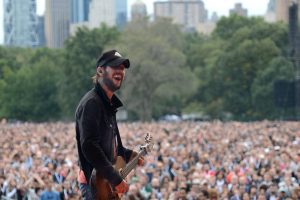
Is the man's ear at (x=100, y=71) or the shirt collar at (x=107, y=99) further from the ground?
the man's ear at (x=100, y=71)

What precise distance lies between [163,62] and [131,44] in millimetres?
4621

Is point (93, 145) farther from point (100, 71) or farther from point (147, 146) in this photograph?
point (147, 146)

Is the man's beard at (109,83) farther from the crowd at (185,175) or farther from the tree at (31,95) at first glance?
the tree at (31,95)

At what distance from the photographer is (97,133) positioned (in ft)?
23.7

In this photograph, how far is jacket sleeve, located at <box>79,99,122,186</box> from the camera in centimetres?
715

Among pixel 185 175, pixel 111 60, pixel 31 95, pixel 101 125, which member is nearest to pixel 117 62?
pixel 111 60

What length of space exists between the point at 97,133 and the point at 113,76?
0.43 meters

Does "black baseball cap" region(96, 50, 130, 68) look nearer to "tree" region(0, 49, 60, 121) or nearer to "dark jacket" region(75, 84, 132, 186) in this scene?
"dark jacket" region(75, 84, 132, 186)

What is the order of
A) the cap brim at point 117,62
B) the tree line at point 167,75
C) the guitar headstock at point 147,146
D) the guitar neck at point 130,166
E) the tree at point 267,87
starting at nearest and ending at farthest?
the cap brim at point 117,62
the guitar neck at point 130,166
the guitar headstock at point 147,146
the tree at point 267,87
the tree line at point 167,75

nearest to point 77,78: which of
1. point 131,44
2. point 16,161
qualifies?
point 131,44

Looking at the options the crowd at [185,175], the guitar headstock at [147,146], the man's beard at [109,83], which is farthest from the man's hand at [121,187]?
the crowd at [185,175]

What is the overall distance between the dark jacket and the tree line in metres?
59.1

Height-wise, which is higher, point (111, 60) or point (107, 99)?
point (111, 60)

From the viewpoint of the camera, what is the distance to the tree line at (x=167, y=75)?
3066 inches
